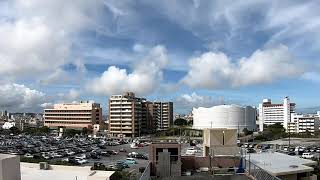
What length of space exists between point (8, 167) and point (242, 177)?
27.0 feet

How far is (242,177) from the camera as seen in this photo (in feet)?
50.3

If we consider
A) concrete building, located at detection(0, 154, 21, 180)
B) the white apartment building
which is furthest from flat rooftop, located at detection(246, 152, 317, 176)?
the white apartment building

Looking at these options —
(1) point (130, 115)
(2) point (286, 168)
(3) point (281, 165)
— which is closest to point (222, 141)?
(3) point (281, 165)

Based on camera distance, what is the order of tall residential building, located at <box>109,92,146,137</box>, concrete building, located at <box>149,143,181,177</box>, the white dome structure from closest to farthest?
1. concrete building, located at <box>149,143,181,177</box>
2. tall residential building, located at <box>109,92,146,137</box>
3. the white dome structure

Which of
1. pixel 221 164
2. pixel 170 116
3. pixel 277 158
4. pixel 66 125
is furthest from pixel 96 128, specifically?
pixel 221 164

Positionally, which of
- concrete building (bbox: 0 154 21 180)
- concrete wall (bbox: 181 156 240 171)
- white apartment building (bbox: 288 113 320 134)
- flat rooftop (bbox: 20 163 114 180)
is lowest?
A: white apartment building (bbox: 288 113 320 134)

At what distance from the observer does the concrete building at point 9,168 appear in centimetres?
1324

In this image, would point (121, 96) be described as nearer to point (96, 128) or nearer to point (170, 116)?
point (96, 128)

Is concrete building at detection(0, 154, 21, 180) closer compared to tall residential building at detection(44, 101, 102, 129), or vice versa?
concrete building at detection(0, 154, 21, 180)

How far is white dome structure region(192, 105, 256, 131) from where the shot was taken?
147000mm

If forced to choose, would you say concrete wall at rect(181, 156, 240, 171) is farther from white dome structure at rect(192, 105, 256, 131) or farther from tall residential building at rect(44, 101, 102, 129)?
white dome structure at rect(192, 105, 256, 131)

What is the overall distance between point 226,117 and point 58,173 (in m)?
128

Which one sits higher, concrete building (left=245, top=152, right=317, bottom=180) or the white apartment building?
concrete building (left=245, top=152, right=317, bottom=180)

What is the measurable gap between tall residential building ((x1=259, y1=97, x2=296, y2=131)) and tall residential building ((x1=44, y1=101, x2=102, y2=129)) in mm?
73838
